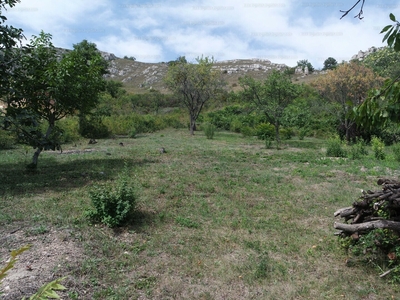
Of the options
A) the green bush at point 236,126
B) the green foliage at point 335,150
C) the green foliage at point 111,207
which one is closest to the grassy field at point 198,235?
the green foliage at point 111,207

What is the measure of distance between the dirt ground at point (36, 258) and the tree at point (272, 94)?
13.9m

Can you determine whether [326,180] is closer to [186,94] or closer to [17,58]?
[17,58]

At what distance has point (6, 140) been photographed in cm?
1436

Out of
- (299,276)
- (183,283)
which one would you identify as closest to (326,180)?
(299,276)

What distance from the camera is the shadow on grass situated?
701 cm

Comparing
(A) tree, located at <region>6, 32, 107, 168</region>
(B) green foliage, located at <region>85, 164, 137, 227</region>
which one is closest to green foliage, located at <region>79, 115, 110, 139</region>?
(A) tree, located at <region>6, 32, 107, 168</region>

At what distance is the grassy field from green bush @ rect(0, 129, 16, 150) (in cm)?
603

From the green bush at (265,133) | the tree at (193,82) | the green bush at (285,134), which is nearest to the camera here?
the green bush at (265,133)

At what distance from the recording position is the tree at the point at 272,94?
16.8 m

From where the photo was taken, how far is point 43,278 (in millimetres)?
3338

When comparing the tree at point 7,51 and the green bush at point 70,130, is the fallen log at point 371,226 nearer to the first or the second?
the tree at point 7,51

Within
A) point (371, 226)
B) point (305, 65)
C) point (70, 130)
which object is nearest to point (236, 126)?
point (70, 130)

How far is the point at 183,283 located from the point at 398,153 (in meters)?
10.8

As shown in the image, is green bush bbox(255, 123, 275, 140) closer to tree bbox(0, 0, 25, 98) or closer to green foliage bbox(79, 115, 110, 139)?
green foliage bbox(79, 115, 110, 139)
